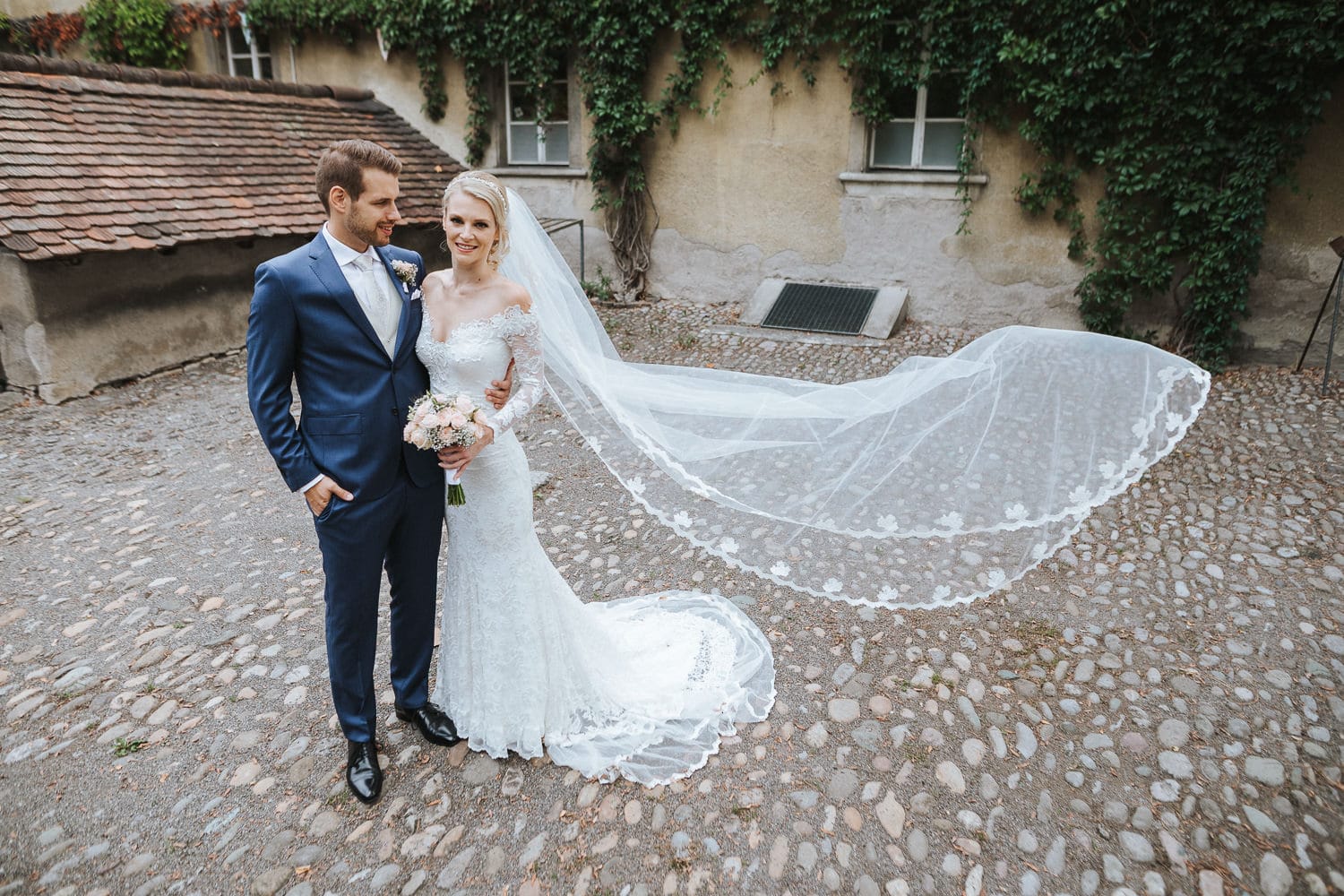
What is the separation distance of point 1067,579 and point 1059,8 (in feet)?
21.8

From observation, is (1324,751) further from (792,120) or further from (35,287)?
(35,287)

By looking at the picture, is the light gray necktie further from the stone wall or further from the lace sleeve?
the stone wall

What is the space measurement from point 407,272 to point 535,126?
1009cm

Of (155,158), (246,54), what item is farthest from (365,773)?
(246,54)

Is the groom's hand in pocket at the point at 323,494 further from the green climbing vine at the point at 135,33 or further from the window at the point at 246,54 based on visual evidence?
the green climbing vine at the point at 135,33

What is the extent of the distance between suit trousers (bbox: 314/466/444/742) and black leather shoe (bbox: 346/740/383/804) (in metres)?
0.06

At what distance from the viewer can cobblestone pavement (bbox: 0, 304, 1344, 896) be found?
272 centimetres

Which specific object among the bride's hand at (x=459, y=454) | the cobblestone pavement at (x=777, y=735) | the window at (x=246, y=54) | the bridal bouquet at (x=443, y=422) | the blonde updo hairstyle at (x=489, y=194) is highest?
the window at (x=246, y=54)

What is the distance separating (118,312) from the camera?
8.00 metres

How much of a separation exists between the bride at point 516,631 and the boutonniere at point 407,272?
0.23 feet

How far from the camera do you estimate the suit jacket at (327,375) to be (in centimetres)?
258

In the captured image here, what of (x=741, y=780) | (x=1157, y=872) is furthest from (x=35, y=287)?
(x=1157, y=872)

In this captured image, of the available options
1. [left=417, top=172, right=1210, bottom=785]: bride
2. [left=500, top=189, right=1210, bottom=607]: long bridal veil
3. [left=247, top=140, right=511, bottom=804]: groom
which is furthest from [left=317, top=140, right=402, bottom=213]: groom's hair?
[left=500, top=189, right=1210, bottom=607]: long bridal veil

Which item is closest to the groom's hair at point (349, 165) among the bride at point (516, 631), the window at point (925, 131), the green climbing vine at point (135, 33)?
the bride at point (516, 631)
